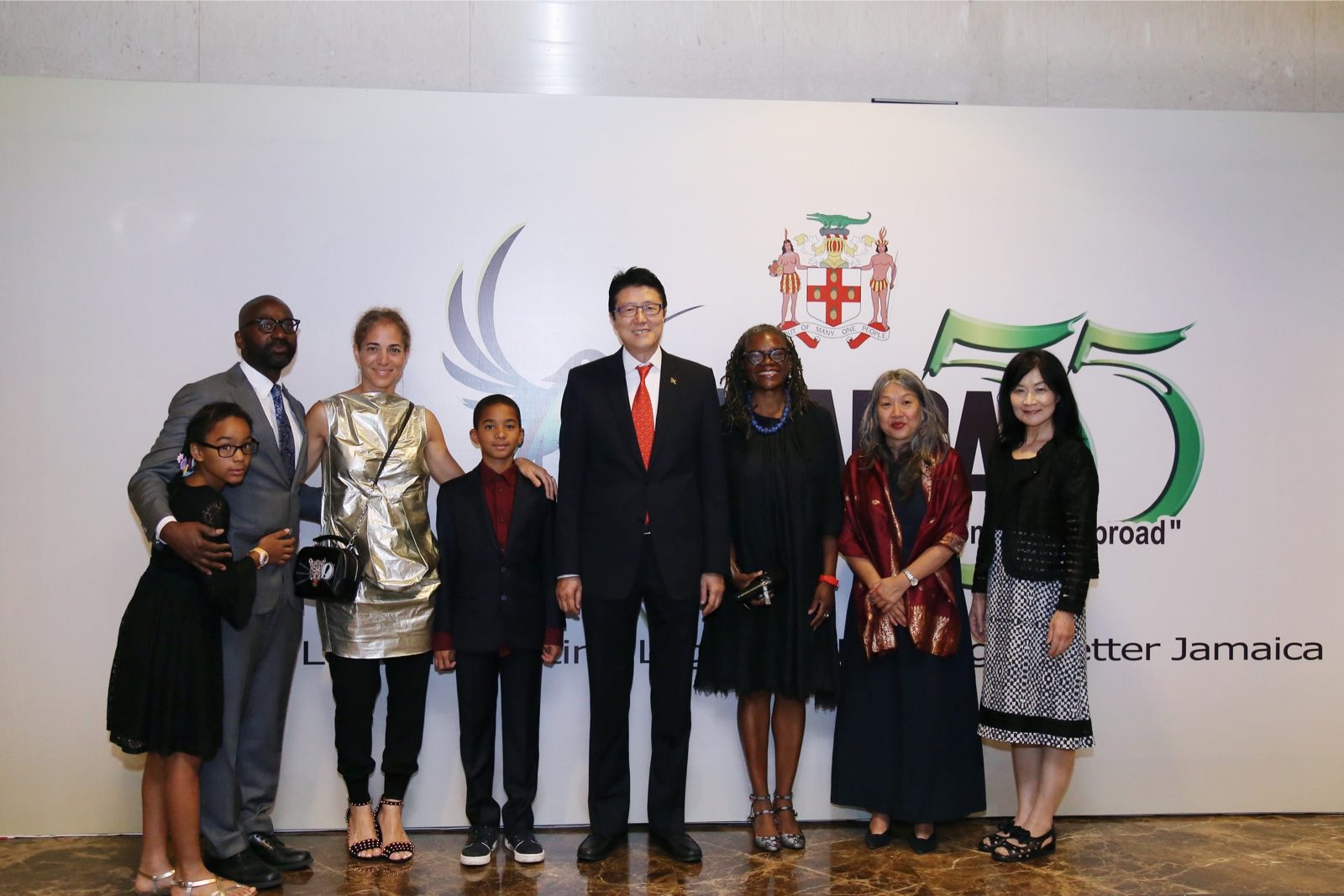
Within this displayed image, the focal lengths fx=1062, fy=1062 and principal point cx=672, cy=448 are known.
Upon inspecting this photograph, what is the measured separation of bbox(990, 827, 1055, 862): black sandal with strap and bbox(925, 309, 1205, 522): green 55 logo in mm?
1353

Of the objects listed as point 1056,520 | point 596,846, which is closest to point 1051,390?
point 1056,520

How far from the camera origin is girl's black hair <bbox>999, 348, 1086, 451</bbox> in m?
3.58

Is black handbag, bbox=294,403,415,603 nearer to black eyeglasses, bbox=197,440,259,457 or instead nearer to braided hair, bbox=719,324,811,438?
black eyeglasses, bbox=197,440,259,457

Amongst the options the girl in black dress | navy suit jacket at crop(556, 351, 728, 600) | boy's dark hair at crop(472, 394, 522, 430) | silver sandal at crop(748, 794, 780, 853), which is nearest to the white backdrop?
silver sandal at crop(748, 794, 780, 853)

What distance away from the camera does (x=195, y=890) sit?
10.4 ft

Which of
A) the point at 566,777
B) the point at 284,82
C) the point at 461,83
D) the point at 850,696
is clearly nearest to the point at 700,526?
the point at 850,696

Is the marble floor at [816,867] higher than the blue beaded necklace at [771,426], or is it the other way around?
the blue beaded necklace at [771,426]

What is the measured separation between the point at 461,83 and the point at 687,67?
37.8 inches

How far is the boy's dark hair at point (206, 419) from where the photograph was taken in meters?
Result: 3.16

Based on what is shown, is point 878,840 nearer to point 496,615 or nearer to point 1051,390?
point 496,615

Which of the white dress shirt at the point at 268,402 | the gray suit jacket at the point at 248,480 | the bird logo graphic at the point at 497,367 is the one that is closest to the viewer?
the gray suit jacket at the point at 248,480

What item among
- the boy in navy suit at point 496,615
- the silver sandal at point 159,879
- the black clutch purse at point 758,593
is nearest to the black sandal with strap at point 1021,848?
the black clutch purse at point 758,593

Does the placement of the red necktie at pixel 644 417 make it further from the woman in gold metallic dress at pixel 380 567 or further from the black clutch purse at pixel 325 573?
the black clutch purse at pixel 325 573

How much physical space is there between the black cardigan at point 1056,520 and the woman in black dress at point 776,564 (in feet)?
1.96
